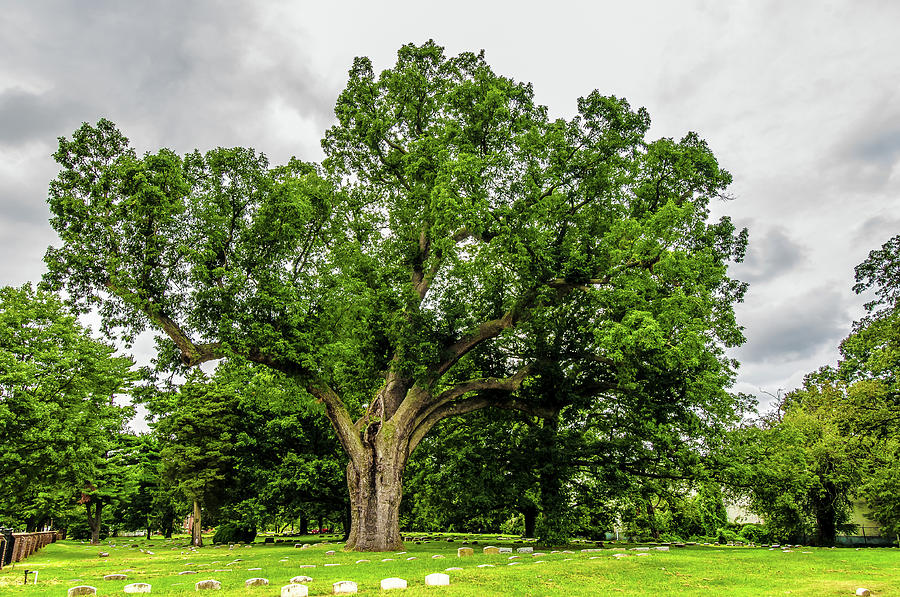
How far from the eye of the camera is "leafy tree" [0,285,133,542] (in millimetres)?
22938

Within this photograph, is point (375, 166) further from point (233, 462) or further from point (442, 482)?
point (233, 462)

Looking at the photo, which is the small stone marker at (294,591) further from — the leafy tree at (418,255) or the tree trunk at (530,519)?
the tree trunk at (530,519)

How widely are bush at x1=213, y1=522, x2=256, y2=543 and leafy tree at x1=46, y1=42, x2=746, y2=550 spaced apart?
70.7 ft

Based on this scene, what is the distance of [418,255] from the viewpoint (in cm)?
2238

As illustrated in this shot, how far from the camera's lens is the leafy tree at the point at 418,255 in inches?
683

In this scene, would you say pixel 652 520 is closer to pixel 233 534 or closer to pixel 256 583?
pixel 256 583

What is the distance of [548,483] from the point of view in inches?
893

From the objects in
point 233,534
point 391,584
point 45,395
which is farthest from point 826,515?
point 45,395

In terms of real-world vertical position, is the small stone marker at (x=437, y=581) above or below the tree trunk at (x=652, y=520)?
above

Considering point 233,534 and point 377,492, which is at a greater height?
point 377,492

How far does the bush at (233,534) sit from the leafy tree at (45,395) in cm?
1017

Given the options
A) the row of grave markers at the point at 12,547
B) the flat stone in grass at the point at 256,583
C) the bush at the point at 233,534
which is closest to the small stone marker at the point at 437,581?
the flat stone in grass at the point at 256,583

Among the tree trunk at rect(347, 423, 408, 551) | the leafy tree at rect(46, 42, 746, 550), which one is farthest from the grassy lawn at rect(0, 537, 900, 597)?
the leafy tree at rect(46, 42, 746, 550)

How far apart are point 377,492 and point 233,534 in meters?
23.8
